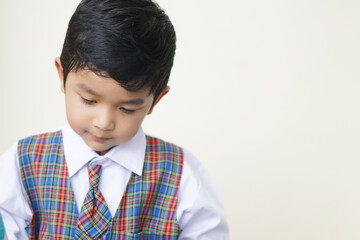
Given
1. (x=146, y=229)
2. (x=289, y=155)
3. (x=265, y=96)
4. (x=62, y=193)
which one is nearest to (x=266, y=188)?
(x=289, y=155)

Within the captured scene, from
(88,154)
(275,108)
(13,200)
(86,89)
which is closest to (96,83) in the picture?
(86,89)

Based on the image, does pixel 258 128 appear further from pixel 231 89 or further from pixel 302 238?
pixel 302 238

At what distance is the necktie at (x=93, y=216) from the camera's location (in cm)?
108

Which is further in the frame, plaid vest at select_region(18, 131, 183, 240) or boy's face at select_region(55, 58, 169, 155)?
plaid vest at select_region(18, 131, 183, 240)

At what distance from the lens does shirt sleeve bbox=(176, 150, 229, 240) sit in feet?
3.74

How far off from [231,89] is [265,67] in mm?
118

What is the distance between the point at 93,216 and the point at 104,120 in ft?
0.73

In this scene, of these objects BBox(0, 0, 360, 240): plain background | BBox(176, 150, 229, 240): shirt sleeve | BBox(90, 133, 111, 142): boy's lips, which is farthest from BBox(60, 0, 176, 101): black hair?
BBox(0, 0, 360, 240): plain background

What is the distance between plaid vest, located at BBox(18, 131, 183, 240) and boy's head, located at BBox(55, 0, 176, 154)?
5.4 inches

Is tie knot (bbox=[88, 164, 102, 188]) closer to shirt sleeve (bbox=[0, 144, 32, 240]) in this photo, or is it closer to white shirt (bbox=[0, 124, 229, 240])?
white shirt (bbox=[0, 124, 229, 240])

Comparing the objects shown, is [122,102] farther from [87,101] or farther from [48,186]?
[48,186]

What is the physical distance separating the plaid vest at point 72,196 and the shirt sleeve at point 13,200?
0.01 metres

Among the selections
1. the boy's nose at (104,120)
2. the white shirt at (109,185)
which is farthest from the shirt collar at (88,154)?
the boy's nose at (104,120)

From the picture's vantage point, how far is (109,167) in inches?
43.9
